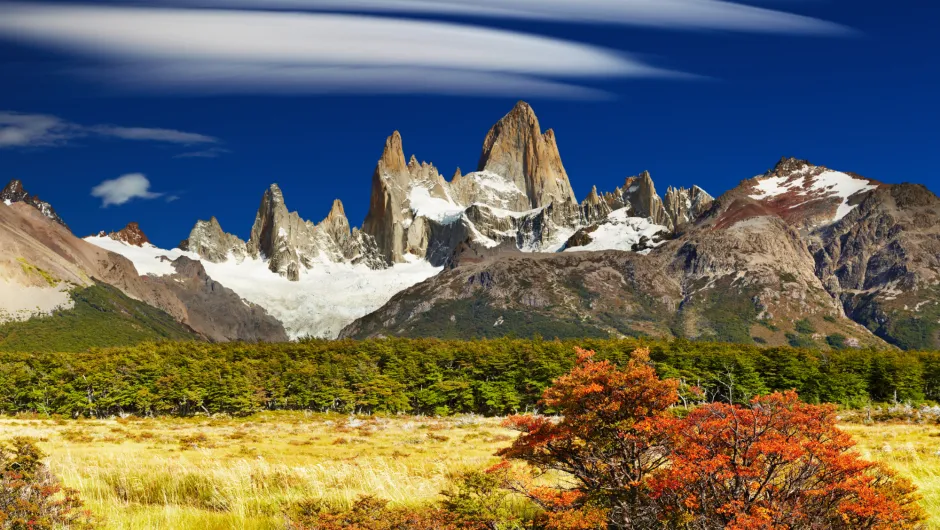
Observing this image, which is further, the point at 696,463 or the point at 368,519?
the point at 368,519

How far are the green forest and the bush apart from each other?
88325mm

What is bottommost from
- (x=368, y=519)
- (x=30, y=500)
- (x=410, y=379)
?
(x=410, y=379)

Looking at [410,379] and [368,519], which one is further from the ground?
[368,519]

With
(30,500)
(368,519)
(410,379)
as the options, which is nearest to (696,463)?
(368,519)

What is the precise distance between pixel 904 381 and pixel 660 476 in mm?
106363

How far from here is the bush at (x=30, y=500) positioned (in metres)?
11.6

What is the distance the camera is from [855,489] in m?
11.0

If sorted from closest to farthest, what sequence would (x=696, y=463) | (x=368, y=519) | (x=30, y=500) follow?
(x=696, y=463) → (x=368, y=519) → (x=30, y=500)

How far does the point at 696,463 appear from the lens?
1145 cm

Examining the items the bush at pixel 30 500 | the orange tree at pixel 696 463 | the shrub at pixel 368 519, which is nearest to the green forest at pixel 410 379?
the orange tree at pixel 696 463

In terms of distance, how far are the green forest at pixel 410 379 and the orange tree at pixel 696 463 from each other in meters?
87.2

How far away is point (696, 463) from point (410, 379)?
107m

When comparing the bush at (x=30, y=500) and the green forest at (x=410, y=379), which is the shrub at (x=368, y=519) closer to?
the bush at (x=30, y=500)

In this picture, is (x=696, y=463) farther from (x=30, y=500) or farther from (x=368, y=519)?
(x=30, y=500)
